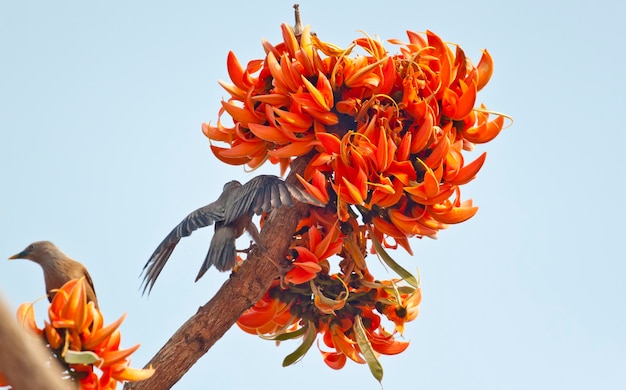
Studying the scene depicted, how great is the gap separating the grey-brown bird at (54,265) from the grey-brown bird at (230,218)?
0.81 metres

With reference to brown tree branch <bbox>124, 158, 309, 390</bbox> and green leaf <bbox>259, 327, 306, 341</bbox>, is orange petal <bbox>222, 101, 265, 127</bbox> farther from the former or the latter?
green leaf <bbox>259, 327, 306, 341</bbox>

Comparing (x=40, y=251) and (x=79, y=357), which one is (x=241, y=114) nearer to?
(x=40, y=251)

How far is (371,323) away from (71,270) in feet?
5.43

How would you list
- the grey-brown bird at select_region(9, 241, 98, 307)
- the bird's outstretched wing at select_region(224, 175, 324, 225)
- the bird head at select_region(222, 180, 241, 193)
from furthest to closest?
the bird head at select_region(222, 180, 241, 193) < the bird's outstretched wing at select_region(224, 175, 324, 225) < the grey-brown bird at select_region(9, 241, 98, 307)

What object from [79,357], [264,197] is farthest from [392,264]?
[79,357]

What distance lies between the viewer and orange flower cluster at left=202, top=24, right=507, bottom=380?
15.0ft

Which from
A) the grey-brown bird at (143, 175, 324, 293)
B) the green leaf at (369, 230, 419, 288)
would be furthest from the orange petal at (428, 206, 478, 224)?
the grey-brown bird at (143, 175, 324, 293)

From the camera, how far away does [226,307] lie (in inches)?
175

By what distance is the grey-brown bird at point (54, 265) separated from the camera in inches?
175

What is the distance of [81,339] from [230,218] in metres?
2.20

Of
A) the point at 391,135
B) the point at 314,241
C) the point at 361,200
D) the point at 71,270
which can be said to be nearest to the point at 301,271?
the point at 314,241

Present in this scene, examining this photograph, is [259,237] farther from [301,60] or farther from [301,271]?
[301,60]

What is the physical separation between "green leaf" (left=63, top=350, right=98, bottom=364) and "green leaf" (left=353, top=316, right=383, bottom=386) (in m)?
1.70

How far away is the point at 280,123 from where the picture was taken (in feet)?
15.4
